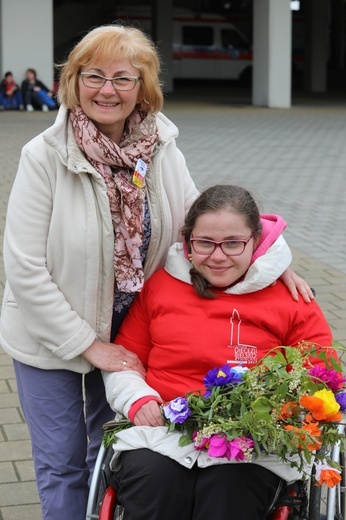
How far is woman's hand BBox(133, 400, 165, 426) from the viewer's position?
110 inches

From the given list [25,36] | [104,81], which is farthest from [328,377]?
[25,36]

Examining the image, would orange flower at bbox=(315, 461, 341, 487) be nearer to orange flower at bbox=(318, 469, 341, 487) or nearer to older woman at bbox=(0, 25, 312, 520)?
orange flower at bbox=(318, 469, 341, 487)

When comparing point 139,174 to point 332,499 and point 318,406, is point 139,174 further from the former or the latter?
point 332,499

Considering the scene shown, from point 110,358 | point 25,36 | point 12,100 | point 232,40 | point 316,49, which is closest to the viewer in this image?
point 110,358

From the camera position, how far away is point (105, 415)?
3.38m

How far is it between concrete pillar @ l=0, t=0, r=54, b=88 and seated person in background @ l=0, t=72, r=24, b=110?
517 mm

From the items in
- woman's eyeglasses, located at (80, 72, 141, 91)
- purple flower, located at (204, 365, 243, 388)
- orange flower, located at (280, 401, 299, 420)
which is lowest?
orange flower, located at (280, 401, 299, 420)

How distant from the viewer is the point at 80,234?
114 inches

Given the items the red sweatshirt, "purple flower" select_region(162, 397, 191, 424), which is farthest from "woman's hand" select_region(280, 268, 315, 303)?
"purple flower" select_region(162, 397, 191, 424)

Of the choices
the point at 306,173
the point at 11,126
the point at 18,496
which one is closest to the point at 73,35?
the point at 11,126

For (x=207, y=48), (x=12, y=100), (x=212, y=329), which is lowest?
(x=212, y=329)

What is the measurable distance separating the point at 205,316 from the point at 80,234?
43 centimetres

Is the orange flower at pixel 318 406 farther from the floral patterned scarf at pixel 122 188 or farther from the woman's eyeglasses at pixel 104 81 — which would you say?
the woman's eyeglasses at pixel 104 81

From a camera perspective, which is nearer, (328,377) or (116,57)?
(328,377)
